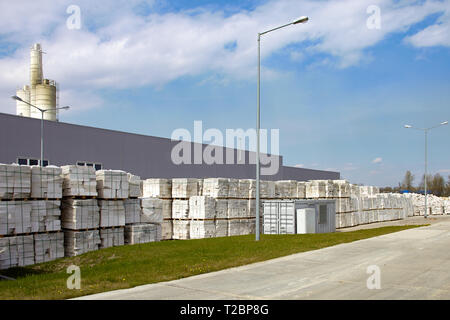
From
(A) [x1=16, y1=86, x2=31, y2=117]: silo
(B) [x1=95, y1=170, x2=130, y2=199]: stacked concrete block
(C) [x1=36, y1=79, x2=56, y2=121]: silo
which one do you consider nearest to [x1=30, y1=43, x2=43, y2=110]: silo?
(C) [x1=36, y1=79, x2=56, y2=121]: silo

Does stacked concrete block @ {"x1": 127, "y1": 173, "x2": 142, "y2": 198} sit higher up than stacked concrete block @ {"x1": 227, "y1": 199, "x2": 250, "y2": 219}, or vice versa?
stacked concrete block @ {"x1": 127, "y1": 173, "x2": 142, "y2": 198}

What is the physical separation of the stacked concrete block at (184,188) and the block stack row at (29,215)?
6885 mm

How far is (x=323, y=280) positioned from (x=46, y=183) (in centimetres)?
854

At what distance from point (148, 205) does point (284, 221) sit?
6.84 meters

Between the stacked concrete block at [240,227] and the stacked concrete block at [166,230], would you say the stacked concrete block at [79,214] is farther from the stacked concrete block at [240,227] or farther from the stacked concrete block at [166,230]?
the stacked concrete block at [240,227]

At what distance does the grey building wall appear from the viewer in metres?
27.3

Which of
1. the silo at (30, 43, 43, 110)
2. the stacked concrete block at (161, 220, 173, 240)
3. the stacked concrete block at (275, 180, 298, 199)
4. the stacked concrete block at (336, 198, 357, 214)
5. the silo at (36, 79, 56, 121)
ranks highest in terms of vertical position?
the silo at (30, 43, 43, 110)

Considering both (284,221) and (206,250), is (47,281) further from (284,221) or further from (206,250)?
(284,221)

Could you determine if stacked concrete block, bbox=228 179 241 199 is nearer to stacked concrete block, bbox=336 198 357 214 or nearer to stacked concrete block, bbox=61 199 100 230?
stacked concrete block, bbox=61 199 100 230

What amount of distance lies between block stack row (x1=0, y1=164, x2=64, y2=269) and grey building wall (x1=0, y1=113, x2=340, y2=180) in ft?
54.3

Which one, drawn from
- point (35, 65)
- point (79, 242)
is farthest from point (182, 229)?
point (35, 65)

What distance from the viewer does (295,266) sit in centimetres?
1034

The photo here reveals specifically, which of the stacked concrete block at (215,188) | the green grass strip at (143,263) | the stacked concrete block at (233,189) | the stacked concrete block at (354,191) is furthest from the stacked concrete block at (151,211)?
the stacked concrete block at (354,191)
